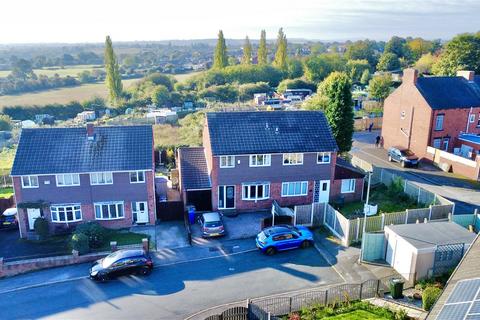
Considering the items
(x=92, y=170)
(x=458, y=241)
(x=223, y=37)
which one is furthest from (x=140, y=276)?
(x=223, y=37)

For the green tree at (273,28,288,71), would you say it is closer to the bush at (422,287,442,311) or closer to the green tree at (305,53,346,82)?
the green tree at (305,53,346,82)

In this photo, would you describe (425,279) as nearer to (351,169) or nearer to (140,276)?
(351,169)

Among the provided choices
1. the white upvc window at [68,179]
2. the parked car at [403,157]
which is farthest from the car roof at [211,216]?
the parked car at [403,157]

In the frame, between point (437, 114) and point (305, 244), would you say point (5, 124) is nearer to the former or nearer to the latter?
point (305, 244)

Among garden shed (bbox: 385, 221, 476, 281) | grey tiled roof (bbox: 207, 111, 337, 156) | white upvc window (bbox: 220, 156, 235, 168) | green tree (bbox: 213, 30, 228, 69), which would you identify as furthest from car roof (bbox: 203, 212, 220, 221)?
green tree (bbox: 213, 30, 228, 69)

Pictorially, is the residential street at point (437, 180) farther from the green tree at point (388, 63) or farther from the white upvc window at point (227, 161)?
the green tree at point (388, 63)

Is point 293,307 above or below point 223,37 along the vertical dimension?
below
